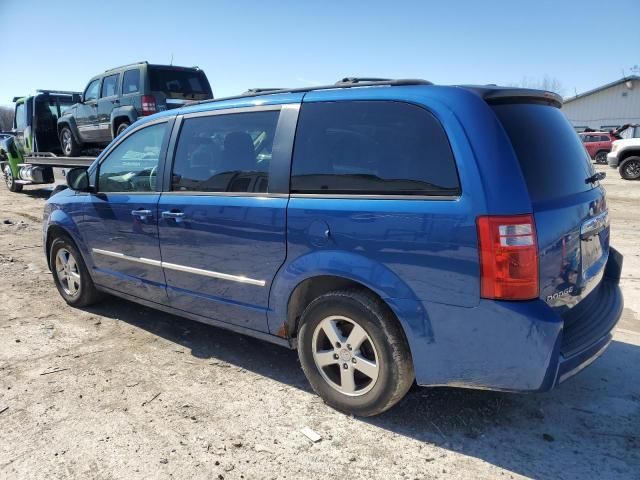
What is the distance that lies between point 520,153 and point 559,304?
0.77 metres

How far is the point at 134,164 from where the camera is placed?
4.20m

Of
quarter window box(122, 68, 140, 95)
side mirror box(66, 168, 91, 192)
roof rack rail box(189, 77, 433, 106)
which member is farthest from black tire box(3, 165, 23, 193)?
roof rack rail box(189, 77, 433, 106)

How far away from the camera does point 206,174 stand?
11.8ft

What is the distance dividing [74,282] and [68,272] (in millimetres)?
123

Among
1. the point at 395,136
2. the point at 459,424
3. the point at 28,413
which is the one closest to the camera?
the point at 395,136

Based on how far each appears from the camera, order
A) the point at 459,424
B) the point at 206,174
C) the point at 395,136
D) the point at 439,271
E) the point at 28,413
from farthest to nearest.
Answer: the point at 206,174 → the point at 28,413 → the point at 459,424 → the point at 395,136 → the point at 439,271

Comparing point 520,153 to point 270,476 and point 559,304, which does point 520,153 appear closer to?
point 559,304

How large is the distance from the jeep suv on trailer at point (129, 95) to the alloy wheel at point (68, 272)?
5.48m

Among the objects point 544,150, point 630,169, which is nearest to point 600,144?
point 630,169

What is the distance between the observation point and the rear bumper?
92.2 inches

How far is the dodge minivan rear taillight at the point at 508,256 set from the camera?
2320 millimetres

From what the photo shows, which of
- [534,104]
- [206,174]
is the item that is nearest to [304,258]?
[206,174]

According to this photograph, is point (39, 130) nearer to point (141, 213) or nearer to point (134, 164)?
point (134, 164)

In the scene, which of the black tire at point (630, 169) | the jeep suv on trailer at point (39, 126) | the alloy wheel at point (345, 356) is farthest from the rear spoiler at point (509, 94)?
the black tire at point (630, 169)
